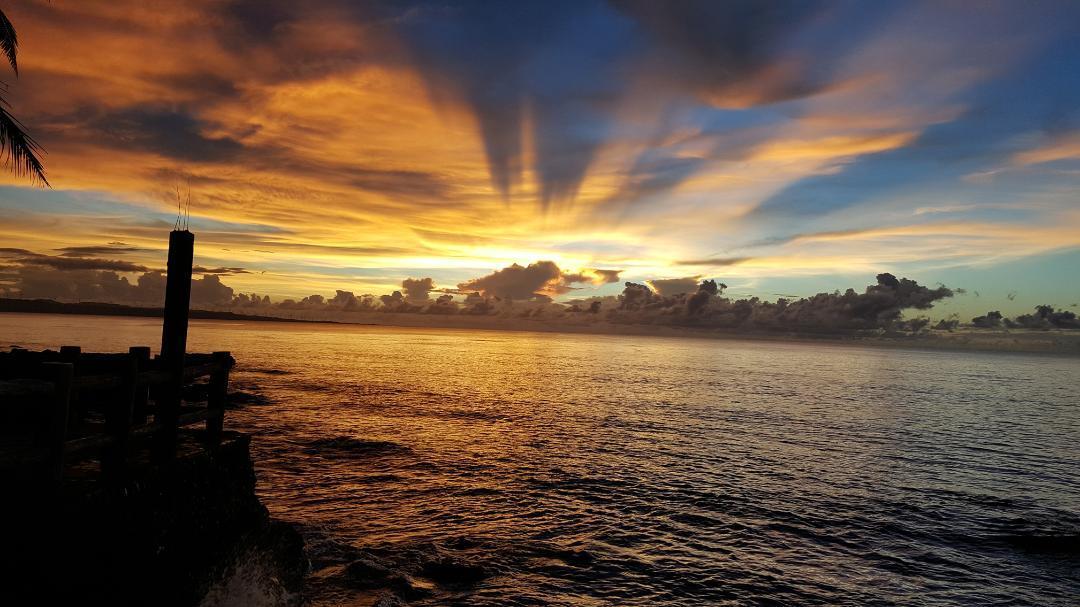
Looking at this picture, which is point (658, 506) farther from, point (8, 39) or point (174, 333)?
point (8, 39)

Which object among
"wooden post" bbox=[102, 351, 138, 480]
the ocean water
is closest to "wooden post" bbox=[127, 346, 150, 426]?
"wooden post" bbox=[102, 351, 138, 480]

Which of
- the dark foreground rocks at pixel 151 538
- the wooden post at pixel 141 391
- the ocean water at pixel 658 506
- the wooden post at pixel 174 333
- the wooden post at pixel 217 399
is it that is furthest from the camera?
the ocean water at pixel 658 506

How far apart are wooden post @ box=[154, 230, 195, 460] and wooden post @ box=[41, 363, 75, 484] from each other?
228cm

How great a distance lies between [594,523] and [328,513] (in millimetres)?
7467

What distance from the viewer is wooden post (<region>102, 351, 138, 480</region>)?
8.30 meters

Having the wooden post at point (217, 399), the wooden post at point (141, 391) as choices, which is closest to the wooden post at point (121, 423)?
the wooden post at point (141, 391)

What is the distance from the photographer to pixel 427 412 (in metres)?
38.5

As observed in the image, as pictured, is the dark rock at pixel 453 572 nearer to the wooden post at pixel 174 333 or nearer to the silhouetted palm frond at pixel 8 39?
the wooden post at pixel 174 333

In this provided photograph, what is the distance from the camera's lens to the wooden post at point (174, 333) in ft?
32.3

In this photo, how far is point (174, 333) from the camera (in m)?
10.6

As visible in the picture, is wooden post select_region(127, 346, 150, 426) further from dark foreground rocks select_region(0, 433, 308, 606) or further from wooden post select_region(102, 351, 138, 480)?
dark foreground rocks select_region(0, 433, 308, 606)

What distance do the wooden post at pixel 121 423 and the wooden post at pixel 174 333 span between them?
95cm

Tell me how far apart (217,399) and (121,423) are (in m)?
3.79

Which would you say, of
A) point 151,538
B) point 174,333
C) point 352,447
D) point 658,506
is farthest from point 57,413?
point 352,447
